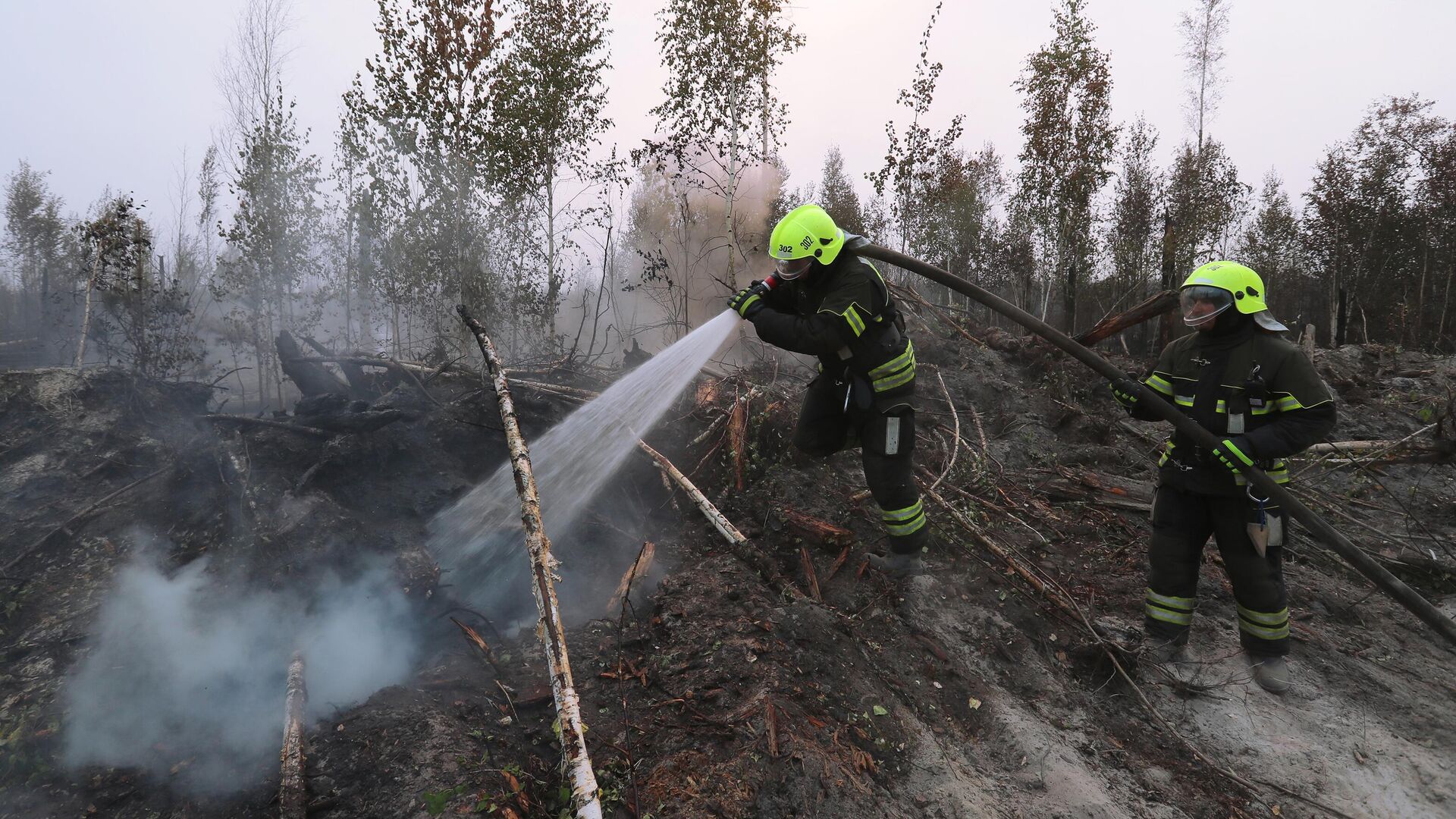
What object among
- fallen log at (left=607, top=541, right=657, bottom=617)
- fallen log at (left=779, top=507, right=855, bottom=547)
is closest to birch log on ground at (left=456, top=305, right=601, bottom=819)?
fallen log at (left=607, top=541, right=657, bottom=617)

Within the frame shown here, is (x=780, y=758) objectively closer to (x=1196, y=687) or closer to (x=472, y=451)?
(x=1196, y=687)

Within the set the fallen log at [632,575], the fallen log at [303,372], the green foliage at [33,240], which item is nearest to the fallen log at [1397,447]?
the fallen log at [632,575]

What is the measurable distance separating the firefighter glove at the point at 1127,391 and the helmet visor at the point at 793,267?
1977 millimetres

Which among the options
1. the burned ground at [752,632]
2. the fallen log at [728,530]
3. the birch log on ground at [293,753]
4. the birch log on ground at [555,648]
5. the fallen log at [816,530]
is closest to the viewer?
the birch log on ground at [555,648]

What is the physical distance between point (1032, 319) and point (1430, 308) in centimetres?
2959

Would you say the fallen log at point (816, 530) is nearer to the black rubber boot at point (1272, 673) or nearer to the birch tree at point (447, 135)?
the black rubber boot at point (1272, 673)

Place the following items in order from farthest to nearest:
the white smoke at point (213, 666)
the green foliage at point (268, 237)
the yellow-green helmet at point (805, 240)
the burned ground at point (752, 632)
A: the green foliage at point (268, 237) < the yellow-green helmet at point (805, 240) < the white smoke at point (213, 666) < the burned ground at point (752, 632)

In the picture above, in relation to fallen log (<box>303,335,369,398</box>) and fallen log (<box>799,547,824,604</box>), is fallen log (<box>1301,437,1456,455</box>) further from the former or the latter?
fallen log (<box>303,335,369,398</box>)

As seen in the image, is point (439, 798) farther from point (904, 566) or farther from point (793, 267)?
point (793, 267)

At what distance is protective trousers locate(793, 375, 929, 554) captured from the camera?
397 centimetres

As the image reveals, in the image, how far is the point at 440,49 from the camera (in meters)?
13.9

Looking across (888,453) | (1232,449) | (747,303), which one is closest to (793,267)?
(747,303)

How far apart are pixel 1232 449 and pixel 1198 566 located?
915 mm

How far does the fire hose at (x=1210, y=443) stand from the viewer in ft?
9.91
